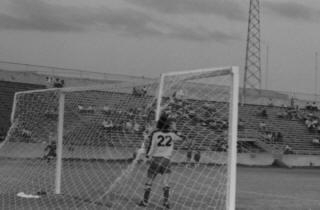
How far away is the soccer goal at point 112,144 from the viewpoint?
10922 mm

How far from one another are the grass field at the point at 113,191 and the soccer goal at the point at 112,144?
0.03 metres

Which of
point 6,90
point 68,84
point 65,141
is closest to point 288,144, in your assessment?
point 68,84

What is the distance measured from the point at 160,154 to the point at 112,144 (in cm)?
452

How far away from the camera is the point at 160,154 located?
10.7 m

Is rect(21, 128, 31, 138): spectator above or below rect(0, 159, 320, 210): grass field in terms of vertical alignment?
above

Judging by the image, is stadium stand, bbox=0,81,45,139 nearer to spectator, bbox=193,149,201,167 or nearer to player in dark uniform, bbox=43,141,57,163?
player in dark uniform, bbox=43,141,57,163

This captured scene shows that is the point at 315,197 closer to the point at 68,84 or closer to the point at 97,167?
the point at 97,167

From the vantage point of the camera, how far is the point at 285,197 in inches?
596

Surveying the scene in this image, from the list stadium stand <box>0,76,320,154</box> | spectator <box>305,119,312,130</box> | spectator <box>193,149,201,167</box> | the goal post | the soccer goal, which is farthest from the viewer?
spectator <box>305,119,312,130</box>

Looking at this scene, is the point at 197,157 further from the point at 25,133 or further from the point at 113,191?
the point at 25,133

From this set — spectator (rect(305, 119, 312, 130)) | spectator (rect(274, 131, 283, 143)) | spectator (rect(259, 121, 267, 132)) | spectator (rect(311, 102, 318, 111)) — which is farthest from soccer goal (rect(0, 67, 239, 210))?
spectator (rect(311, 102, 318, 111))

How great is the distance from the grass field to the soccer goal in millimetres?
27

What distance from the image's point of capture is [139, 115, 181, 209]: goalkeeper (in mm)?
10555

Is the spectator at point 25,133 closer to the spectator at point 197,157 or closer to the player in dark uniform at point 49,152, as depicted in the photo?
the player in dark uniform at point 49,152
